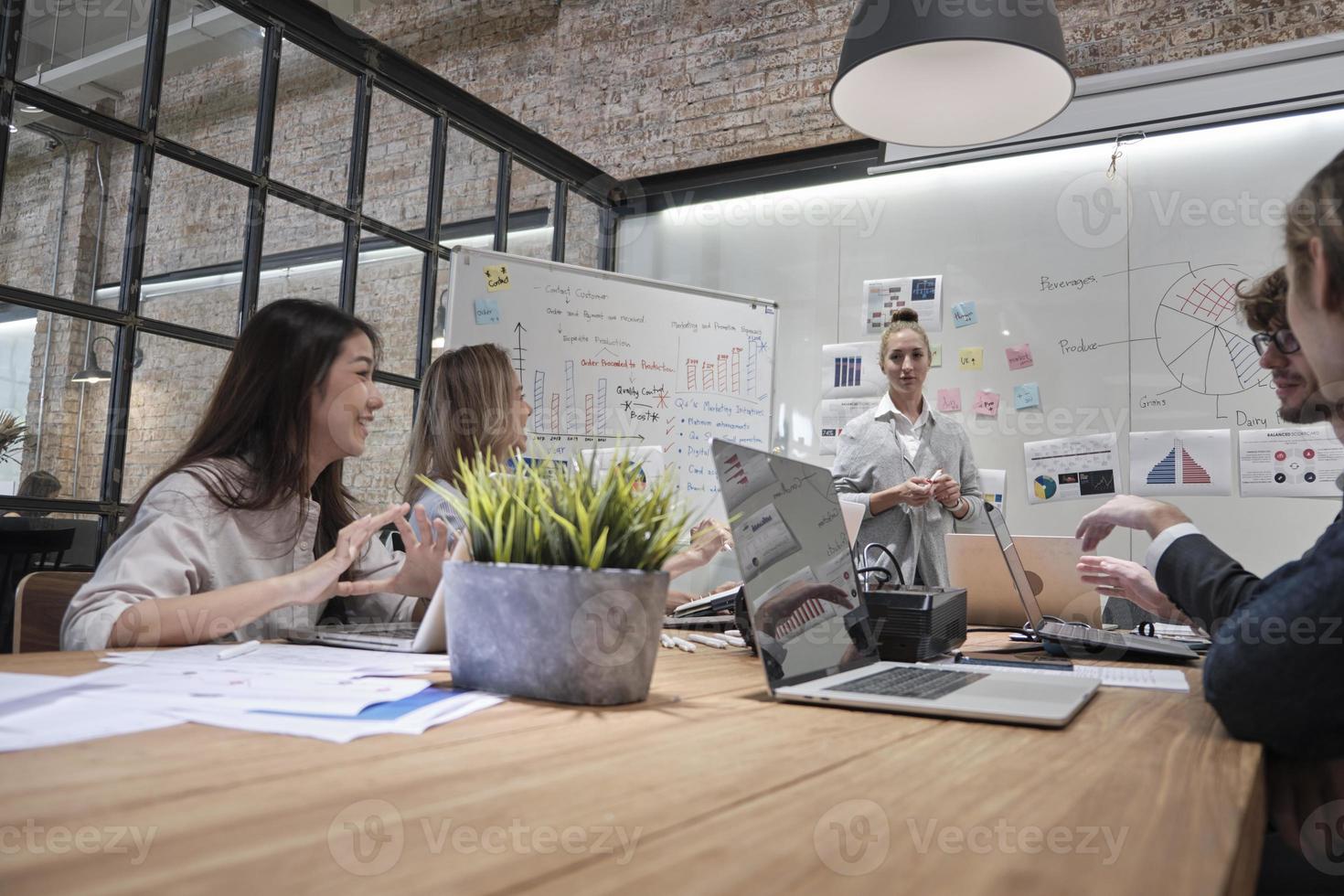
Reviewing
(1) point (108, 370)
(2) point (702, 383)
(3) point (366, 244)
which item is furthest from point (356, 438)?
(2) point (702, 383)

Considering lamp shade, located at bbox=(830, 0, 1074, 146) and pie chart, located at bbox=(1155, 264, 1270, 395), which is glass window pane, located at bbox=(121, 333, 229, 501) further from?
pie chart, located at bbox=(1155, 264, 1270, 395)

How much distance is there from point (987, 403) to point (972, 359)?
7.7 inches

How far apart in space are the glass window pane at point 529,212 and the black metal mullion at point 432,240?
0.46 metres

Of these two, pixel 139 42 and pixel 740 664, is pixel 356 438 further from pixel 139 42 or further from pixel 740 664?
pixel 139 42

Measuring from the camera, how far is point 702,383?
4.00 meters

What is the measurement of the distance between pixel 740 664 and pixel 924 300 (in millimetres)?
3045

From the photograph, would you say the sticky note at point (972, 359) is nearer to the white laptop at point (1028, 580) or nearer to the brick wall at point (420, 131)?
the brick wall at point (420, 131)

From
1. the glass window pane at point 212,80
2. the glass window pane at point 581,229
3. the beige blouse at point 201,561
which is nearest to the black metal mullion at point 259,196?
the glass window pane at point 212,80

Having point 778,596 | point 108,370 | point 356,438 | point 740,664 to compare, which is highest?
point 108,370

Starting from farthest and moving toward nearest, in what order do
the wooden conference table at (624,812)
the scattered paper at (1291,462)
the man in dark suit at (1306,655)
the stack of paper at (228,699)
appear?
1. the scattered paper at (1291,462)
2. the man in dark suit at (1306,655)
3. the stack of paper at (228,699)
4. the wooden conference table at (624,812)

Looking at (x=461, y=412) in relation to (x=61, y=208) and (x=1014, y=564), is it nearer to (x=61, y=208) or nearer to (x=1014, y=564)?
(x=61, y=208)

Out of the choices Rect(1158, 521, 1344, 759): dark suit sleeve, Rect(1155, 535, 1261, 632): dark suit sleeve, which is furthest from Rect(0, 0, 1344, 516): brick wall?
Rect(1158, 521, 1344, 759): dark suit sleeve

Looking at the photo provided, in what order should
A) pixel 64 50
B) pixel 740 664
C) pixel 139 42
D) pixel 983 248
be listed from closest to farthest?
1. pixel 740 664
2. pixel 64 50
3. pixel 139 42
4. pixel 983 248

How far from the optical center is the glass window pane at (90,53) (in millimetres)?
2225
